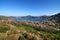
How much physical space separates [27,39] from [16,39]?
243 centimetres

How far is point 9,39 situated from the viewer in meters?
17.1

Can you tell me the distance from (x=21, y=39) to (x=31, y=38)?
8.78ft

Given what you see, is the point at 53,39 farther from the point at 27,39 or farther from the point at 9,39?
the point at 9,39

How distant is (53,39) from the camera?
25.1 meters

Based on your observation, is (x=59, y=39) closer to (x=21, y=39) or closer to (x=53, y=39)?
(x=53, y=39)

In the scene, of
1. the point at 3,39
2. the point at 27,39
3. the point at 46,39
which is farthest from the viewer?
the point at 46,39

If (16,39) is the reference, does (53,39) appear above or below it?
below

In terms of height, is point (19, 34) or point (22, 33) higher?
point (19, 34)

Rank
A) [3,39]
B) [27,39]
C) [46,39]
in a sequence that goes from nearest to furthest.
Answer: [3,39]
[27,39]
[46,39]

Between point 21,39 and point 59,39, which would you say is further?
point 59,39

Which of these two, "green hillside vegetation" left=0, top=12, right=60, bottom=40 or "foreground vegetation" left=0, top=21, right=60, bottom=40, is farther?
"green hillside vegetation" left=0, top=12, right=60, bottom=40

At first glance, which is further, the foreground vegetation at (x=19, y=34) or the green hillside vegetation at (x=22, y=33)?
the green hillside vegetation at (x=22, y=33)

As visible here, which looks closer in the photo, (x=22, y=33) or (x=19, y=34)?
(x=19, y=34)

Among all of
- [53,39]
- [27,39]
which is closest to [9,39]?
[27,39]
